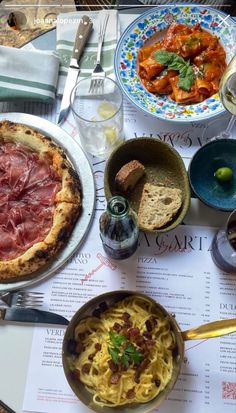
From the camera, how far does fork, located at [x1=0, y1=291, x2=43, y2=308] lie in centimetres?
103

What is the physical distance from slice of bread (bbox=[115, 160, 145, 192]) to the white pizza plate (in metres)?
0.09

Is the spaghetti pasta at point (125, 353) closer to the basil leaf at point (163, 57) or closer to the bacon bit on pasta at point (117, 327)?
the bacon bit on pasta at point (117, 327)

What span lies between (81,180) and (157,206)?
229mm

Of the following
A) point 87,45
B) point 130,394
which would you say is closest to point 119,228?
point 130,394

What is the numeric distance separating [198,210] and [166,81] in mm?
405

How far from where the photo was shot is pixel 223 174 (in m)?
1.13

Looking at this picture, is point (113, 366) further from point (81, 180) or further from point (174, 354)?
point (81, 180)

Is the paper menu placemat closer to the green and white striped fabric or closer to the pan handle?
the pan handle

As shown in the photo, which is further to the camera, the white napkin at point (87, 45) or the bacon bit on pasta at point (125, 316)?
the white napkin at point (87, 45)

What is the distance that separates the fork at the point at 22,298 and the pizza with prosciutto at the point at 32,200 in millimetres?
38

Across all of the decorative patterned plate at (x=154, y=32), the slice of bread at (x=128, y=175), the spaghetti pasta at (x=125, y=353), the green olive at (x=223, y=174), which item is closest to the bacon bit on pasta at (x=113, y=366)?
the spaghetti pasta at (x=125, y=353)

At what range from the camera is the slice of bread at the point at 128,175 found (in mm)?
1095

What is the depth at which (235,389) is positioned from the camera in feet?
3.14

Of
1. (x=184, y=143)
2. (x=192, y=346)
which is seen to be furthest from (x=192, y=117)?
(x=192, y=346)
